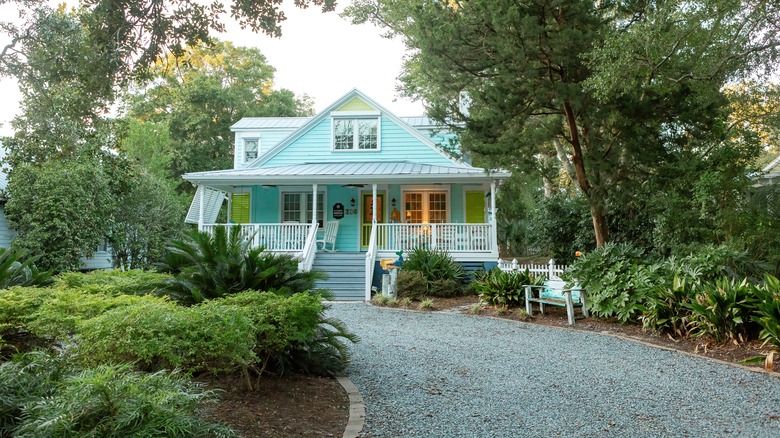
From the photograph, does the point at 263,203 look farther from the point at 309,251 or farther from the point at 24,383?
the point at 24,383

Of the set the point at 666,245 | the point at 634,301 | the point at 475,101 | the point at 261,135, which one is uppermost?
the point at 261,135

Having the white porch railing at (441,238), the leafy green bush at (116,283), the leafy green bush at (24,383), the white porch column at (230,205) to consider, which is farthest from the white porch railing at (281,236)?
the leafy green bush at (24,383)

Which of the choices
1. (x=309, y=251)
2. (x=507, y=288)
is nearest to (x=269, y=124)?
(x=309, y=251)

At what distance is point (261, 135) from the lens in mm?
21562

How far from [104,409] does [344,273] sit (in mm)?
11739

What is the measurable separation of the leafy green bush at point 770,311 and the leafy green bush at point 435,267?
23.7 feet

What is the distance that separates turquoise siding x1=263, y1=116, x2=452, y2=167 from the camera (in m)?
18.5

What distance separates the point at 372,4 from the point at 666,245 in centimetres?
1611

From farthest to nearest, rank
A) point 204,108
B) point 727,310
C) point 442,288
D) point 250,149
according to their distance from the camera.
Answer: point 204,108 → point 250,149 → point 442,288 → point 727,310

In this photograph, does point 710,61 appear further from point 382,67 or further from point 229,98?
point 229,98

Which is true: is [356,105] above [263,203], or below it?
above

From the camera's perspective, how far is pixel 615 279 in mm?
9195

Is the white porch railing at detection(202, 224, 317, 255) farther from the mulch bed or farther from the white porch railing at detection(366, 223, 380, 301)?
the mulch bed

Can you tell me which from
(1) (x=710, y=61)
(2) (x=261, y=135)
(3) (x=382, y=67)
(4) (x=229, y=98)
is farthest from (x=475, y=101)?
(4) (x=229, y=98)
